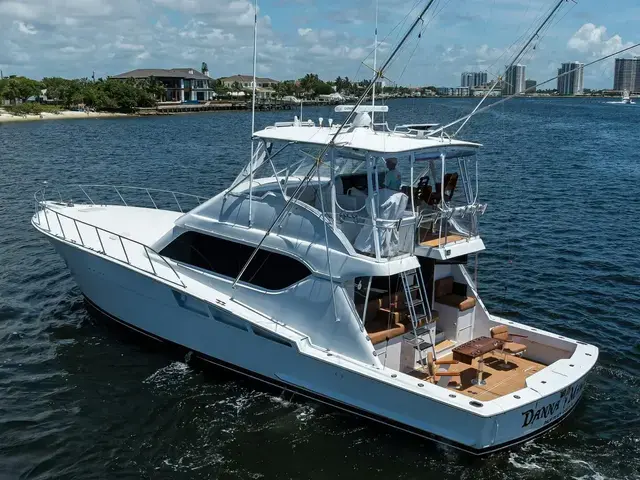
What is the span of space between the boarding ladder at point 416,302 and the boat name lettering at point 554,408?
1.96 meters

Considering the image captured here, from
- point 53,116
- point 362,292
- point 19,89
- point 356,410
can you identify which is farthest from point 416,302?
point 19,89

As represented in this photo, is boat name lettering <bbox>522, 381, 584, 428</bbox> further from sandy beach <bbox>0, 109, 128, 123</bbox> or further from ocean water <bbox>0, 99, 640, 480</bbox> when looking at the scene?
sandy beach <bbox>0, 109, 128, 123</bbox>

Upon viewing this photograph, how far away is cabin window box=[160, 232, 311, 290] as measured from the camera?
452 inches

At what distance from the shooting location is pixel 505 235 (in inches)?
885

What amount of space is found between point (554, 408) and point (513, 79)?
5.31 m

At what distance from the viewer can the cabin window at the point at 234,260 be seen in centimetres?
1149

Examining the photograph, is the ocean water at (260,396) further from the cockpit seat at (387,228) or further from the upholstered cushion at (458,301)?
the cockpit seat at (387,228)

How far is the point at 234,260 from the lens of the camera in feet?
40.4

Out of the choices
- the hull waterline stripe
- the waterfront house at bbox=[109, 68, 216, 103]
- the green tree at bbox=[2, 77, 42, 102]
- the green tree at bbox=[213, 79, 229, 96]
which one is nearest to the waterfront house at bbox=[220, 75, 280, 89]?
the green tree at bbox=[213, 79, 229, 96]

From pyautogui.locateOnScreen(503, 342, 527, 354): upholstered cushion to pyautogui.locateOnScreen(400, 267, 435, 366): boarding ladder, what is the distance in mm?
1311

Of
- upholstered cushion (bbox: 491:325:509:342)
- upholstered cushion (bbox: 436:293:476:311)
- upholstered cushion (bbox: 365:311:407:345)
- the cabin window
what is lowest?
upholstered cushion (bbox: 491:325:509:342)

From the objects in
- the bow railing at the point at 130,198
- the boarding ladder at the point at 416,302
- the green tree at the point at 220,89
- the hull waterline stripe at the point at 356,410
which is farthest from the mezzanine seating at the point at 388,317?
the green tree at the point at 220,89

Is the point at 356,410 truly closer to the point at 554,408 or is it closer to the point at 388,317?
the point at 388,317

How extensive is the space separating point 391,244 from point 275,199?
2396 mm
